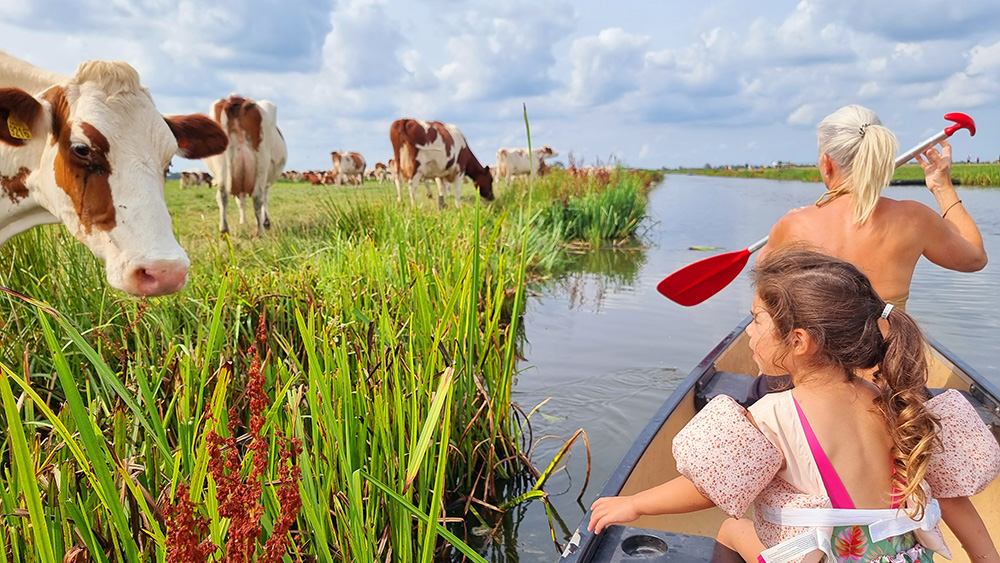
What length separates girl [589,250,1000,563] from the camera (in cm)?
151

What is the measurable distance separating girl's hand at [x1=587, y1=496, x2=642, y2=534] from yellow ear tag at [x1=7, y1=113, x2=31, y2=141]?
282 cm

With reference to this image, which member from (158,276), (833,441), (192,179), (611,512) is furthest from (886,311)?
(192,179)

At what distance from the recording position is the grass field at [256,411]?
126 cm

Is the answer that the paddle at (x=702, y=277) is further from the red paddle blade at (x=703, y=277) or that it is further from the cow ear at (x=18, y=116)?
the cow ear at (x=18, y=116)

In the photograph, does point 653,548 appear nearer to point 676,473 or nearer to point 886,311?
point 886,311

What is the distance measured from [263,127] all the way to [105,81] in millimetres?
6391

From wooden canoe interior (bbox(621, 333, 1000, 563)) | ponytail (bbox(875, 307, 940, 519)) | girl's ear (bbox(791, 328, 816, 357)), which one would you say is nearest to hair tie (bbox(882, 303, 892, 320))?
ponytail (bbox(875, 307, 940, 519))

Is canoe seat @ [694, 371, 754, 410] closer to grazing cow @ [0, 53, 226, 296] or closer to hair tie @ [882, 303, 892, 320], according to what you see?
hair tie @ [882, 303, 892, 320]

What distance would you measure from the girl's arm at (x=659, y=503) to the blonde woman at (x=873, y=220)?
1399 mm

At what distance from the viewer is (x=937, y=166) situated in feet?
9.80

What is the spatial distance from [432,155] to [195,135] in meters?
9.85

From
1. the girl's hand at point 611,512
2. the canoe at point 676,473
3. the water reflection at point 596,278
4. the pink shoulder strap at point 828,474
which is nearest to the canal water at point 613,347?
the water reflection at point 596,278

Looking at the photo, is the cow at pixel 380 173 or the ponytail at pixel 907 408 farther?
the cow at pixel 380 173

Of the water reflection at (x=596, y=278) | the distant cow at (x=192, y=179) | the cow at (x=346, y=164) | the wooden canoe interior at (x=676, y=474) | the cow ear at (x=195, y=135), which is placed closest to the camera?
the wooden canoe interior at (x=676, y=474)
